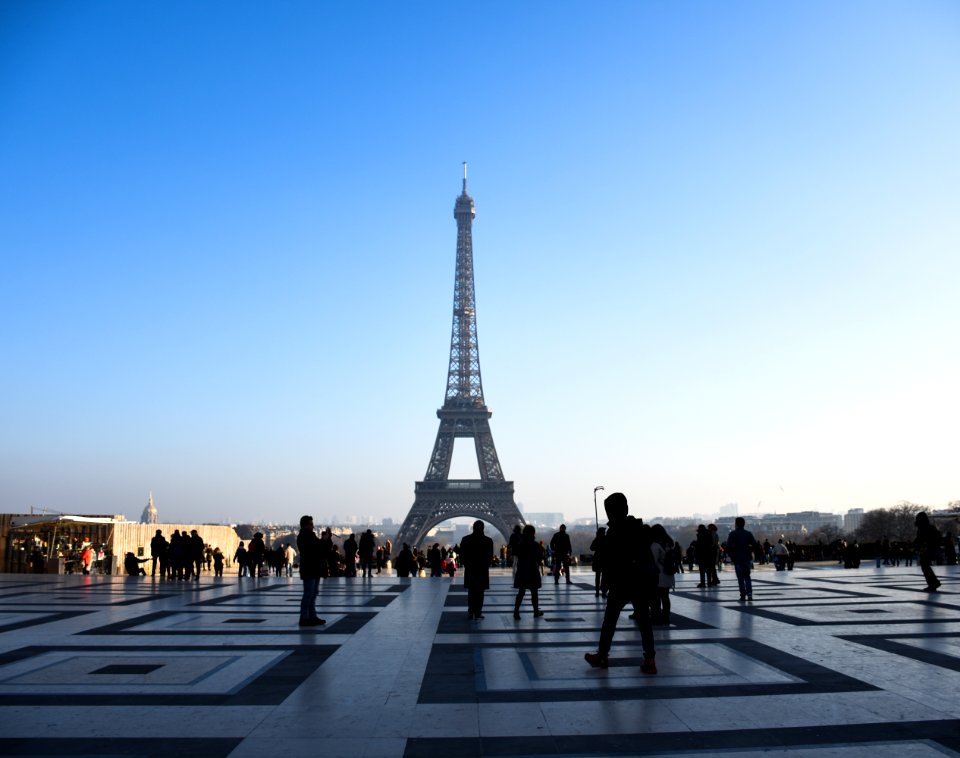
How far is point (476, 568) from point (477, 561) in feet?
0.46

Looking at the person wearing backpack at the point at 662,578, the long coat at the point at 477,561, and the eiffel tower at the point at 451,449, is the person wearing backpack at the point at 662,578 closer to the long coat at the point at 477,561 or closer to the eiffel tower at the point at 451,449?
the long coat at the point at 477,561

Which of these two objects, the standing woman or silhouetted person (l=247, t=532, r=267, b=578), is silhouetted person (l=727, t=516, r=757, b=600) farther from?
silhouetted person (l=247, t=532, r=267, b=578)

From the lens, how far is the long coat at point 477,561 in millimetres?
13117

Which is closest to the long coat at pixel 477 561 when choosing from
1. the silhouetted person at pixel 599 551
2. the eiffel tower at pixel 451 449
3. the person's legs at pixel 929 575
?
the silhouetted person at pixel 599 551

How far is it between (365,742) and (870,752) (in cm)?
320

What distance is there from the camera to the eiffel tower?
82.9 m

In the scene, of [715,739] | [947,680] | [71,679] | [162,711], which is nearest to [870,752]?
[715,739]

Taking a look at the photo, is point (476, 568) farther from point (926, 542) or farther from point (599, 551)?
point (926, 542)

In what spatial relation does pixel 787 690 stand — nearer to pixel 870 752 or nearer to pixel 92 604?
pixel 870 752

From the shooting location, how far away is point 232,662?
8781mm

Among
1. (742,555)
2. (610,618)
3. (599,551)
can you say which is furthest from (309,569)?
(742,555)

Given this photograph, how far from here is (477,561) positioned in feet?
43.9

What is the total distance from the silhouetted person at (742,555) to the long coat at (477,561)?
504cm

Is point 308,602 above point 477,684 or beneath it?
above
